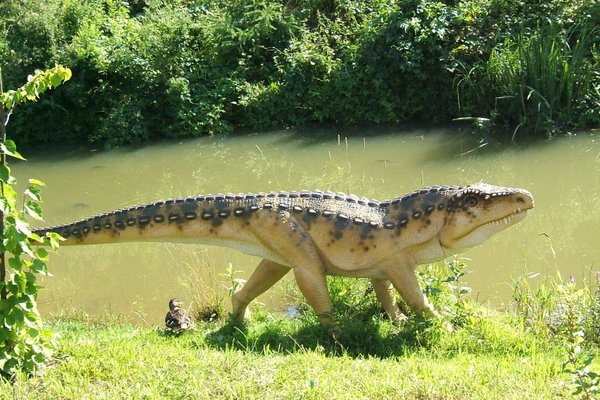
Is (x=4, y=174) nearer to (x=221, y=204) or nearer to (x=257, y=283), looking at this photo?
(x=221, y=204)

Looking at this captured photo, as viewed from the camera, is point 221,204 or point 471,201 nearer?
point 471,201

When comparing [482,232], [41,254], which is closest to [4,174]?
[41,254]

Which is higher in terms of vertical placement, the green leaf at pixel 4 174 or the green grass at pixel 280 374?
the green leaf at pixel 4 174

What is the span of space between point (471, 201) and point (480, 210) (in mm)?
93

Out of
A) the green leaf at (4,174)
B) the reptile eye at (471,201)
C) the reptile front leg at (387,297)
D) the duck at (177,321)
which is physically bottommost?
the duck at (177,321)

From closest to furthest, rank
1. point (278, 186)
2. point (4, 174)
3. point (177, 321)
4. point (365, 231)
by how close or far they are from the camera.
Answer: point (4, 174) → point (365, 231) → point (177, 321) → point (278, 186)

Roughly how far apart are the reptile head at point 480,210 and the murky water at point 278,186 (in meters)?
1.63

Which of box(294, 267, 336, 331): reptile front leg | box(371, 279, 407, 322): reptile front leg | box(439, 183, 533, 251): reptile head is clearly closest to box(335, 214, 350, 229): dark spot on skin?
box(294, 267, 336, 331): reptile front leg

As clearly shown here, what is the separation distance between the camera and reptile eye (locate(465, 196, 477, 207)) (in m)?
6.07

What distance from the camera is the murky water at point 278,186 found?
8.48 m

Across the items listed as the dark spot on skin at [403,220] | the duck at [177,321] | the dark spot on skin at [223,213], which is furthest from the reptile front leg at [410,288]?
the duck at [177,321]

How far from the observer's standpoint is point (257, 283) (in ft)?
21.9

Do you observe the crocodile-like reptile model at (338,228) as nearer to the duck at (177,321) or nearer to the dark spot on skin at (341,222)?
the dark spot on skin at (341,222)

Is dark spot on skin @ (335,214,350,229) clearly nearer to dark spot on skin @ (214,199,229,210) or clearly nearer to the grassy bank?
the grassy bank
